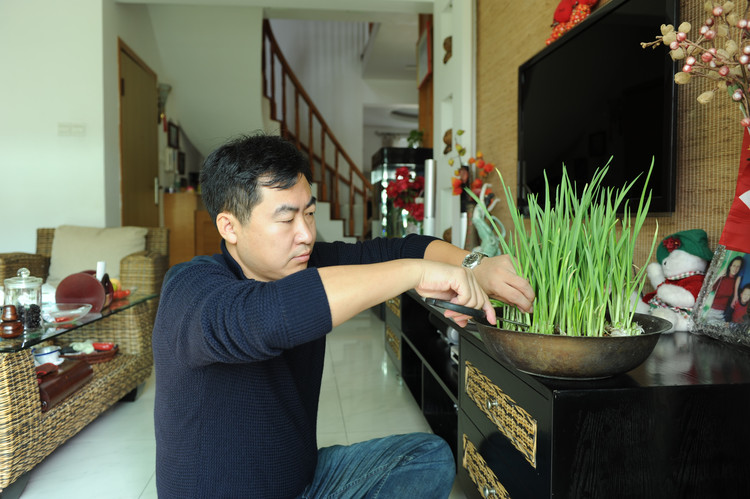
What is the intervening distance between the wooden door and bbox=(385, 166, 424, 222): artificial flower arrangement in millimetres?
2539

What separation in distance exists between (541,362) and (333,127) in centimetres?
839

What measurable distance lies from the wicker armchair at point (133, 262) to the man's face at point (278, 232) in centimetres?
261

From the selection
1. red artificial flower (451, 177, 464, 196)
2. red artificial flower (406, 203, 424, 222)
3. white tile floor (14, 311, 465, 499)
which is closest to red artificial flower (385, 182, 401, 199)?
red artificial flower (406, 203, 424, 222)

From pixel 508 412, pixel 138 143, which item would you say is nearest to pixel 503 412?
pixel 508 412

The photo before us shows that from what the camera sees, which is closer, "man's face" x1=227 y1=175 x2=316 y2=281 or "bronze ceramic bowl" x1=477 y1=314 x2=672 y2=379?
"bronze ceramic bowl" x1=477 y1=314 x2=672 y2=379

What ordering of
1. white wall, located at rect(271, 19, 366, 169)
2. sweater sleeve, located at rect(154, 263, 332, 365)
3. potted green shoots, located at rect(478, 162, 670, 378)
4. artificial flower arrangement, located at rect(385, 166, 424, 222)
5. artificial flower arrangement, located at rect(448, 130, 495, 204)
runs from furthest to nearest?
white wall, located at rect(271, 19, 366, 169) < artificial flower arrangement, located at rect(385, 166, 424, 222) < artificial flower arrangement, located at rect(448, 130, 495, 204) < potted green shoots, located at rect(478, 162, 670, 378) < sweater sleeve, located at rect(154, 263, 332, 365)

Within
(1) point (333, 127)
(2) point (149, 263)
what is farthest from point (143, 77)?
(1) point (333, 127)

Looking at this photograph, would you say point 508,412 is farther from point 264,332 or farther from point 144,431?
point 144,431

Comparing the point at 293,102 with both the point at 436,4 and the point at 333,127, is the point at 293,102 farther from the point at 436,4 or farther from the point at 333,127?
the point at 436,4

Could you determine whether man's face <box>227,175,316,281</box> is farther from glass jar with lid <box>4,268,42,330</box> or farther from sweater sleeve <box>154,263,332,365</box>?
glass jar with lid <box>4,268,42,330</box>

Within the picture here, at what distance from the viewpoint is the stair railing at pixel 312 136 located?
7.21 metres

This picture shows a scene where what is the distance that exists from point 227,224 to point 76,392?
1516 millimetres

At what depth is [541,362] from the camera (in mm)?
880

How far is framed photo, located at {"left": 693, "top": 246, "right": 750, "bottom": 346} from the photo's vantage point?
1115 millimetres
